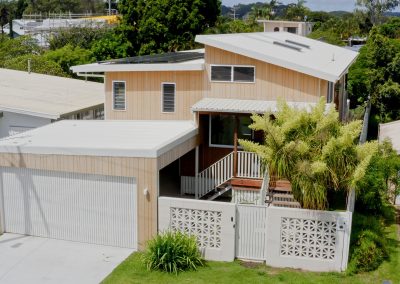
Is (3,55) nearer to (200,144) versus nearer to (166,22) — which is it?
(166,22)

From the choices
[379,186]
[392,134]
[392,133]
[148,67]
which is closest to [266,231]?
[379,186]

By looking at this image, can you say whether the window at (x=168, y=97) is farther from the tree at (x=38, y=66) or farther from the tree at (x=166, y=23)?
the tree at (x=166, y=23)

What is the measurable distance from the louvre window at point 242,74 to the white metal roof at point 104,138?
2.46 m

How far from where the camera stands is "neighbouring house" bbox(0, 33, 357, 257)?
16.3m

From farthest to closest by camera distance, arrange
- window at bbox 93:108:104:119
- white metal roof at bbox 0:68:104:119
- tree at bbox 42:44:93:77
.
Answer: tree at bbox 42:44:93:77 → window at bbox 93:108:104:119 → white metal roof at bbox 0:68:104:119

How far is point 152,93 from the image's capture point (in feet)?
72.2

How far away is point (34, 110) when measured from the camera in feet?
74.7

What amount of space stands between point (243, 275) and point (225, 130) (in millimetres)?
7829

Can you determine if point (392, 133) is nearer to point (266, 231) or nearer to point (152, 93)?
point (152, 93)

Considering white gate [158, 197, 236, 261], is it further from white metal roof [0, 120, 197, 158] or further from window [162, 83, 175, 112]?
window [162, 83, 175, 112]

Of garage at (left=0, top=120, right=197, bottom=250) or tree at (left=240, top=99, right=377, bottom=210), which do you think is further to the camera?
garage at (left=0, top=120, right=197, bottom=250)

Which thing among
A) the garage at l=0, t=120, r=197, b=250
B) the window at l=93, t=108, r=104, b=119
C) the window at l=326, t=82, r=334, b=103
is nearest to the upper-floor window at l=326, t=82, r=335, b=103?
the window at l=326, t=82, r=334, b=103

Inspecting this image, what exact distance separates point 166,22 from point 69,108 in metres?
24.2

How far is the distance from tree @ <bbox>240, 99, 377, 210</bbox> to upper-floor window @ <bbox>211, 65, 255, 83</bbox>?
6.02m
